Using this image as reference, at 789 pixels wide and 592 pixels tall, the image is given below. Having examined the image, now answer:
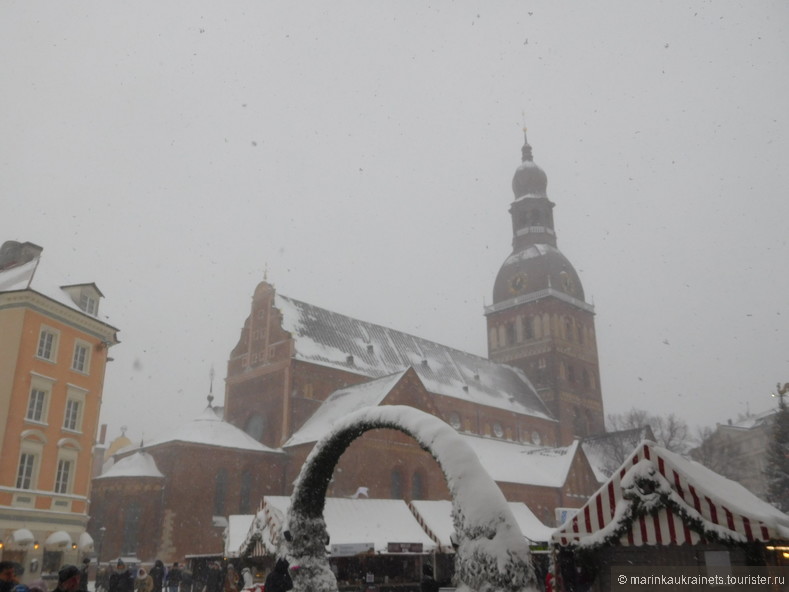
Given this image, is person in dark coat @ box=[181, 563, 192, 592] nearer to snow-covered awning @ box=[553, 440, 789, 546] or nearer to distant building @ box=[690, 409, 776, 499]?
snow-covered awning @ box=[553, 440, 789, 546]

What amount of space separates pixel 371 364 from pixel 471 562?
117 ft

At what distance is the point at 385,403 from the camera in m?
32.5

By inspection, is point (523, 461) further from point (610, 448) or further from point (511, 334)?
point (511, 334)

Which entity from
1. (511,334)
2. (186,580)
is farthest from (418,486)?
(511,334)

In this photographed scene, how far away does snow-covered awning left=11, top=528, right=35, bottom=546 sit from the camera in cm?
2319

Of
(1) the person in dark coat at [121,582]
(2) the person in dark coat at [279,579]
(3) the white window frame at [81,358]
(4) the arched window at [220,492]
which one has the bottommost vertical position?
Answer: (1) the person in dark coat at [121,582]

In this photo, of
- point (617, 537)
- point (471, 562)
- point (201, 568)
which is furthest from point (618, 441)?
point (471, 562)

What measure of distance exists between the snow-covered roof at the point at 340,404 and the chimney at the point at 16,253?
1509cm

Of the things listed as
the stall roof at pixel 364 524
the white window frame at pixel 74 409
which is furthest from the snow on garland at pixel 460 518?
the white window frame at pixel 74 409

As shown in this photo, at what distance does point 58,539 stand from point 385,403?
14.8 metres

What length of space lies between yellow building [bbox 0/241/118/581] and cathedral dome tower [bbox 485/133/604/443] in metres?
36.0

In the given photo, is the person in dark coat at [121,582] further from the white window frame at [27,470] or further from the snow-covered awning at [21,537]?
the white window frame at [27,470]

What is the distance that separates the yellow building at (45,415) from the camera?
23781mm

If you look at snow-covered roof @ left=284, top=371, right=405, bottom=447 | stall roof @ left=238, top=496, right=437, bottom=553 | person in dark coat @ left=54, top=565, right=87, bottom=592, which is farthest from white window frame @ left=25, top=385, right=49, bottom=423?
person in dark coat @ left=54, top=565, right=87, bottom=592
